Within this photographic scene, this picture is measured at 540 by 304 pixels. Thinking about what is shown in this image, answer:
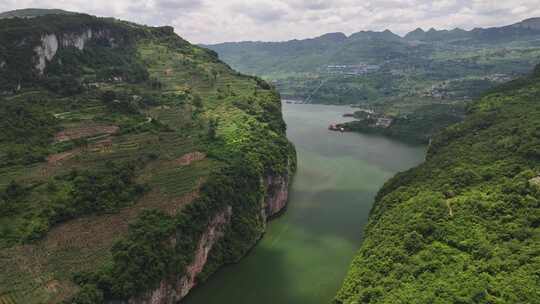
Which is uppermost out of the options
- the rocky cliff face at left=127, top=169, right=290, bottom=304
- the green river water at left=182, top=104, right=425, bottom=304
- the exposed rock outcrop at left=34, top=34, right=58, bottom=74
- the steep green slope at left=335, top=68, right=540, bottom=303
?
the exposed rock outcrop at left=34, top=34, right=58, bottom=74

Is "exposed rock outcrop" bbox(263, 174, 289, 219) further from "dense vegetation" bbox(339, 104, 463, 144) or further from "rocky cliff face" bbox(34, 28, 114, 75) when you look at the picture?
"dense vegetation" bbox(339, 104, 463, 144)

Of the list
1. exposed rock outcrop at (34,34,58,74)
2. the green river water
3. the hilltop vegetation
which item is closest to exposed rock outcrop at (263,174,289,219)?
the green river water

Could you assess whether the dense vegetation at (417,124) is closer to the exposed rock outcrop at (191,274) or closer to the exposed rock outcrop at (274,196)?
the exposed rock outcrop at (274,196)

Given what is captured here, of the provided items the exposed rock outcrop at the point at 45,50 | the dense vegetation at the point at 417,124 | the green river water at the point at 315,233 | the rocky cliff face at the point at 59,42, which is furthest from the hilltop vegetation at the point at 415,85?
the exposed rock outcrop at the point at 45,50

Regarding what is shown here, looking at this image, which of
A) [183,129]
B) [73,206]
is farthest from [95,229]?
[183,129]

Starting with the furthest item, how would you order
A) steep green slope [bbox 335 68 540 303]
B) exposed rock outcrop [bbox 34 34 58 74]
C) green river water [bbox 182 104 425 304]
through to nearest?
exposed rock outcrop [bbox 34 34 58 74], green river water [bbox 182 104 425 304], steep green slope [bbox 335 68 540 303]

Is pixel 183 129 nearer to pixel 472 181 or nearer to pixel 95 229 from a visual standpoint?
pixel 95 229

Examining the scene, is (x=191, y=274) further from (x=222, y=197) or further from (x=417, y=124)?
(x=417, y=124)
